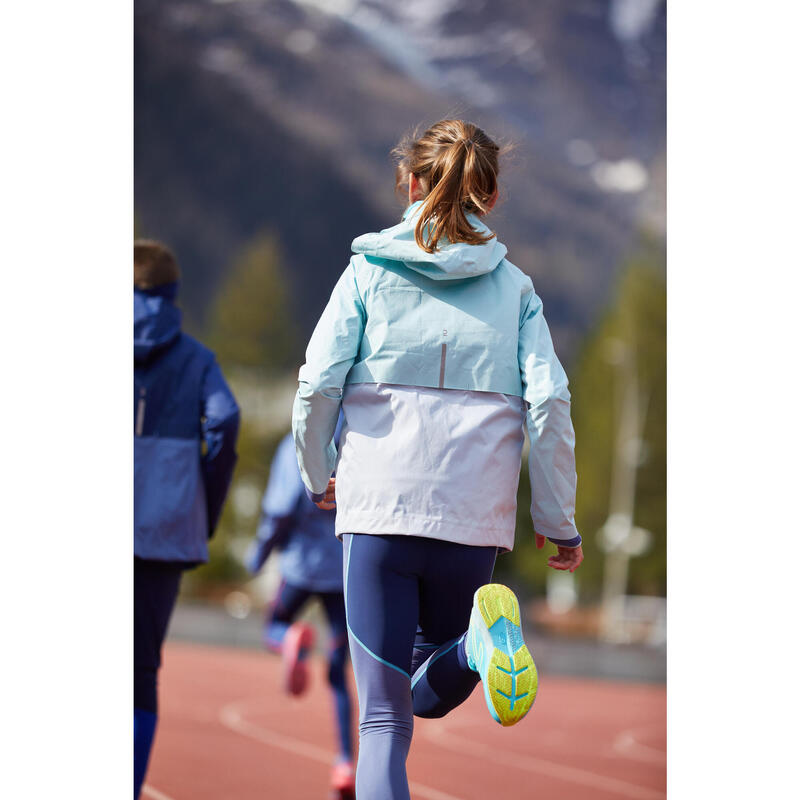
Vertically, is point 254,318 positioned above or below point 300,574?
above

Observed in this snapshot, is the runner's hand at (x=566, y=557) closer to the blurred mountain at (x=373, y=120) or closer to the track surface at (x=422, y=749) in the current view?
the blurred mountain at (x=373, y=120)

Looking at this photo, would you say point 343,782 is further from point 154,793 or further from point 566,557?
point 566,557

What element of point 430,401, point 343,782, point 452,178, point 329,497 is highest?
point 452,178

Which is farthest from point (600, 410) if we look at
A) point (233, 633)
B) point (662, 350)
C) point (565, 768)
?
point (565, 768)

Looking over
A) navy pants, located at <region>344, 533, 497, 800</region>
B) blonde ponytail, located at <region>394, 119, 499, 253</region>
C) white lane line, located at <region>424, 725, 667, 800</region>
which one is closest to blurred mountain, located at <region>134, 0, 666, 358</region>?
blonde ponytail, located at <region>394, 119, 499, 253</region>

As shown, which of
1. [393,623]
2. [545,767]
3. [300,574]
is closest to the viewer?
[393,623]

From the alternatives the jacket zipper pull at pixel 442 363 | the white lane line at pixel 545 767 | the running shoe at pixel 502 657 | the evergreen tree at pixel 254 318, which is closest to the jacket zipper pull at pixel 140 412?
the jacket zipper pull at pixel 442 363

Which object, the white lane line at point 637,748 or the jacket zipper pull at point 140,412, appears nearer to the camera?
the jacket zipper pull at point 140,412

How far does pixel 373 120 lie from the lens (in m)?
17.6

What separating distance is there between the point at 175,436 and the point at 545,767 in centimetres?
306

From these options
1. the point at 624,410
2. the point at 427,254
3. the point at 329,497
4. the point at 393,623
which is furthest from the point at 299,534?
the point at 624,410

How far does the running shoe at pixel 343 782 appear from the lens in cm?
440
